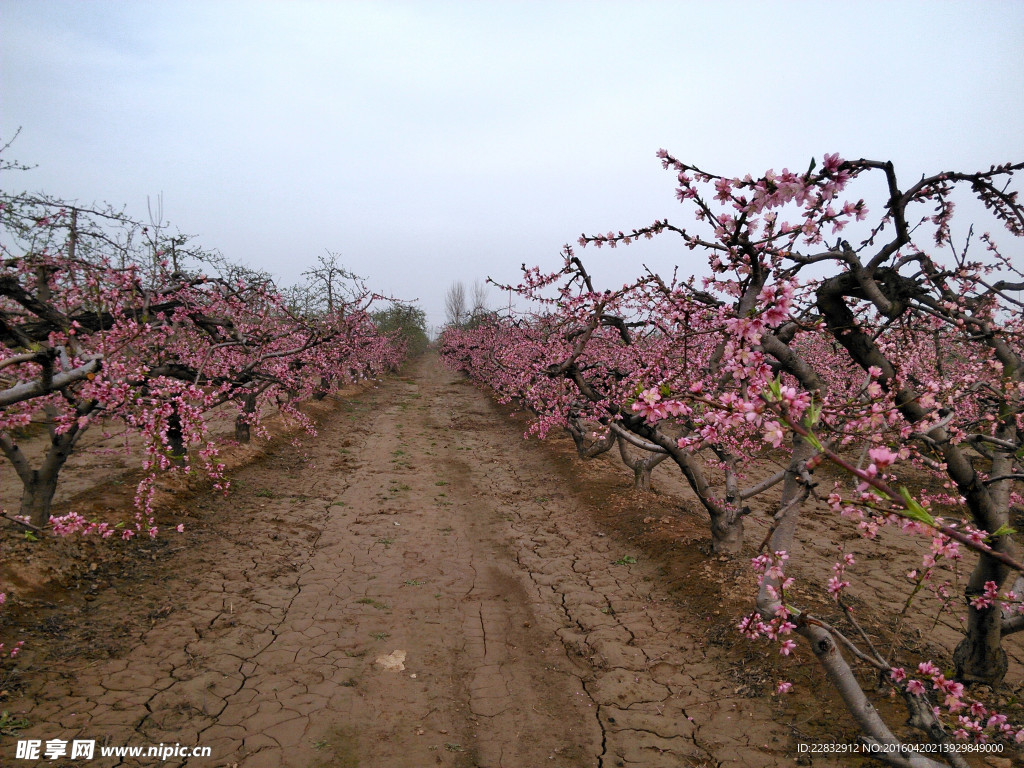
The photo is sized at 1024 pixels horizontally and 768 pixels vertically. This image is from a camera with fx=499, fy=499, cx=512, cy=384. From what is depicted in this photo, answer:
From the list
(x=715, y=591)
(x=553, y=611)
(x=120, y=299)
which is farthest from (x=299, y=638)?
(x=120, y=299)

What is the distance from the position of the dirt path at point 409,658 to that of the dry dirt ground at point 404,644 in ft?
0.07

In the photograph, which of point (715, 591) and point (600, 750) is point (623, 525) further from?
point (600, 750)

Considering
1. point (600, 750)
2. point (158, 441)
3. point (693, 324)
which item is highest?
point (693, 324)

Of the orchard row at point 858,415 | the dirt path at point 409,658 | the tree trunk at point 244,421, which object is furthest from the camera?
the tree trunk at point 244,421

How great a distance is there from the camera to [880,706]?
13.2 feet

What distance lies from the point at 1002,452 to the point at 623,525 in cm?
500

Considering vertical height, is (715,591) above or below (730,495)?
below

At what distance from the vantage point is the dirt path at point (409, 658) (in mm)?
3822

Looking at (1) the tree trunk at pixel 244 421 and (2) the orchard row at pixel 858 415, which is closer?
(2) the orchard row at pixel 858 415

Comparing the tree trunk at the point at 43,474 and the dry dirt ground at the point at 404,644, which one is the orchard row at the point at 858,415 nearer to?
the dry dirt ground at the point at 404,644

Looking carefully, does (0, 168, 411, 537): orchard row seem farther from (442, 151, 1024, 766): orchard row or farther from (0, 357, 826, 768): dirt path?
(442, 151, 1024, 766): orchard row

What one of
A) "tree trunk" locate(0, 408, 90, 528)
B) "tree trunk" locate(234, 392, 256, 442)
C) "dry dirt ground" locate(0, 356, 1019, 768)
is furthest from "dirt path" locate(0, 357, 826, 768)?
"tree trunk" locate(234, 392, 256, 442)

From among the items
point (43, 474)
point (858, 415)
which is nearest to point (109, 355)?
point (43, 474)

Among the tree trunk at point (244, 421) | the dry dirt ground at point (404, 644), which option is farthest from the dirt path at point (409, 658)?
the tree trunk at point (244, 421)
